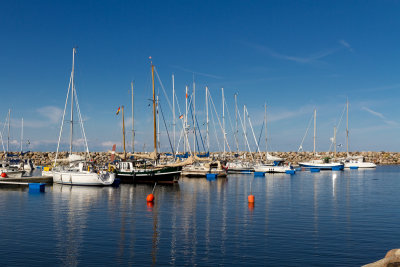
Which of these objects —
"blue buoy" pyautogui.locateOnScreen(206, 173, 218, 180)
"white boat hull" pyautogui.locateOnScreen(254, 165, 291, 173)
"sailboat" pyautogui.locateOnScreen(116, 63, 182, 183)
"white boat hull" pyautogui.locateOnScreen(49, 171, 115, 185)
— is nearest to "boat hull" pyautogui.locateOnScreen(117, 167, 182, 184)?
"sailboat" pyautogui.locateOnScreen(116, 63, 182, 183)

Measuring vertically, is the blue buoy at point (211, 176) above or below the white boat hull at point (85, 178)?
below

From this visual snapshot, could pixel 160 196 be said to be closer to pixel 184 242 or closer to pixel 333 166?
pixel 184 242

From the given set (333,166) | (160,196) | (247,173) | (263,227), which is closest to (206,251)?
(263,227)

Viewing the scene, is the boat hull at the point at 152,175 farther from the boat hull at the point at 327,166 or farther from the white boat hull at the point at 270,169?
the boat hull at the point at 327,166

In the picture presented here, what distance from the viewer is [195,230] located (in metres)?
27.5

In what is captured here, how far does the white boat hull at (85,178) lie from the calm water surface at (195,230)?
969 centimetres

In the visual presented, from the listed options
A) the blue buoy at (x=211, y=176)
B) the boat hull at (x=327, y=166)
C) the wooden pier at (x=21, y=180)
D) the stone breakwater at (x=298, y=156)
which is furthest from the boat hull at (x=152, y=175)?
the stone breakwater at (x=298, y=156)

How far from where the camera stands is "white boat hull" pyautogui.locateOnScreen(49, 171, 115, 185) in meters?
56.6

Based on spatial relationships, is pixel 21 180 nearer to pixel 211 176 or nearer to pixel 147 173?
pixel 147 173

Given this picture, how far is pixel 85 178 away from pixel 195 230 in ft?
110

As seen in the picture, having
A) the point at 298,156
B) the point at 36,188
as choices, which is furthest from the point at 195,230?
the point at 298,156

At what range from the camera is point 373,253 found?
842 inches

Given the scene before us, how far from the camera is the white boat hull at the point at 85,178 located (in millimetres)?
56562

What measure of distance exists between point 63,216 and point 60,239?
9.00m
